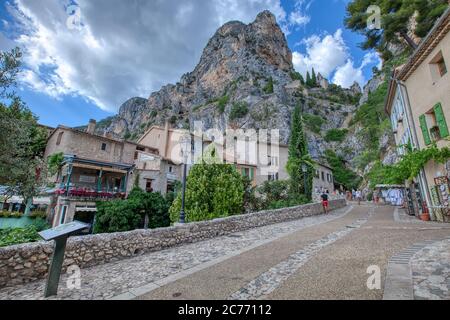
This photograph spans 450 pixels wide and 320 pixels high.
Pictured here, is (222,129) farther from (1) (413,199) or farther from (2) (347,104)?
(1) (413,199)

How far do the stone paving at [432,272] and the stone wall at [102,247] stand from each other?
21.2 ft

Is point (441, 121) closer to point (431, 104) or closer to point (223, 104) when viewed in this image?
point (431, 104)

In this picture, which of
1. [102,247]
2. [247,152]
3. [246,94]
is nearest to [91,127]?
[247,152]

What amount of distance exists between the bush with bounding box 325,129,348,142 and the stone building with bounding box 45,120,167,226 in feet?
143

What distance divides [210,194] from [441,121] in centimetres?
1215

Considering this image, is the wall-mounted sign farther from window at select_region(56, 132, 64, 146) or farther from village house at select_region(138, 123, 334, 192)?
village house at select_region(138, 123, 334, 192)

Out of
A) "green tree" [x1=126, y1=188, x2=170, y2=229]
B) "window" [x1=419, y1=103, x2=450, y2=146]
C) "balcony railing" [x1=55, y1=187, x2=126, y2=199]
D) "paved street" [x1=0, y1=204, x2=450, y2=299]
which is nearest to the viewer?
"paved street" [x1=0, y1=204, x2=450, y2=299]

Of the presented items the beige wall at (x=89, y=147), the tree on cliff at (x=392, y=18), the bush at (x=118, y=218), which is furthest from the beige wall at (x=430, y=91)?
the beige wall at (x=89, y=147)

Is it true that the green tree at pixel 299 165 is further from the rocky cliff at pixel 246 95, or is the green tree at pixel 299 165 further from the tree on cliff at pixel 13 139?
the rocky cliff at pixel 246 95

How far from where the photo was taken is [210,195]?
13.9 m


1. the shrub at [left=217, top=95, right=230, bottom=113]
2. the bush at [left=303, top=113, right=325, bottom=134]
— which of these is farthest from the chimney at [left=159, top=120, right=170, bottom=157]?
the bush at [left=303, top=113, right=325, bottom=134]

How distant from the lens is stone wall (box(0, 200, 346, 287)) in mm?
4535

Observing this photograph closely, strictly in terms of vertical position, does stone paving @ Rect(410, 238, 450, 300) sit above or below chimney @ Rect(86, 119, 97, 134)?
below

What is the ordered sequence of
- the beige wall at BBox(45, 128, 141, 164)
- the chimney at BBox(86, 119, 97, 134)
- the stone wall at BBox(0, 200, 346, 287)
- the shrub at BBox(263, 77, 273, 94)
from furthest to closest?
1. the shrub at BBox(263, 77, 273, 94)
2. the chimney at BBox(86, 119, 97, 134)
3. the beige wall at BBox(45, 128, 141, 164)
4. the stone wall at BBox(0, 200, 346, 287)
